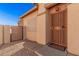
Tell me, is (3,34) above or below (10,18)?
below

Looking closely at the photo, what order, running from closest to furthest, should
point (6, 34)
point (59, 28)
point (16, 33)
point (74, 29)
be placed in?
point (74, 29)
point (59, 28)
point (6, 34)
point (16, 33)

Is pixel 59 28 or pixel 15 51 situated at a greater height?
pixel 59 28

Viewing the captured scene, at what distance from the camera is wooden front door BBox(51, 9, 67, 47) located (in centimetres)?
699

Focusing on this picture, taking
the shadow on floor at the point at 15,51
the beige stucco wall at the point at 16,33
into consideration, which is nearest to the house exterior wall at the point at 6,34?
the beige stucco wall at the point at 16,33

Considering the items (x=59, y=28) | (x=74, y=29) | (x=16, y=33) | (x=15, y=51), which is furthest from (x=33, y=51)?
(x=16, y=33)

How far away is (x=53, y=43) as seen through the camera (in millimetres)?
8289

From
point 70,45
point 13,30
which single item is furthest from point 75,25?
point 13,30

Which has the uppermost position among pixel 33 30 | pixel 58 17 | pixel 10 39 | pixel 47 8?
pixel 47 8

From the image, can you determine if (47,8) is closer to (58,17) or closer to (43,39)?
(58,17)

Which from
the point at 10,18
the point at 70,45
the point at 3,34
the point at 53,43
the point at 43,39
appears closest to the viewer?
the point at 70,45

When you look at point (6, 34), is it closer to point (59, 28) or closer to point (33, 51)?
point (33, 51)

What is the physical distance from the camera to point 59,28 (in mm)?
7555

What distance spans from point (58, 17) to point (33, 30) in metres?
5.18

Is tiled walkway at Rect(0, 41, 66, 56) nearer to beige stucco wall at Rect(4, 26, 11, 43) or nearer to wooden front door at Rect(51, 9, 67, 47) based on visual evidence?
wooden front door at Rect(51, 9, 67, 47)
